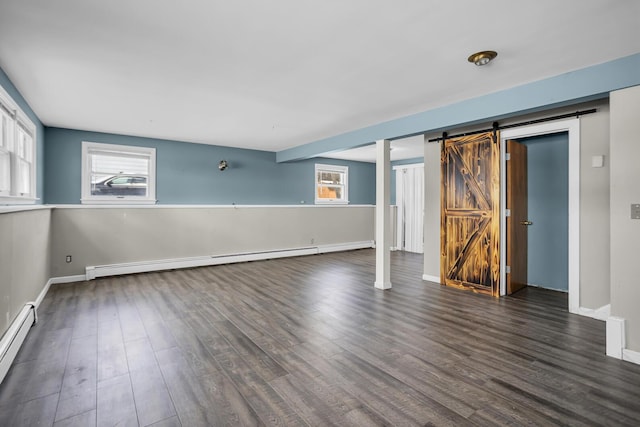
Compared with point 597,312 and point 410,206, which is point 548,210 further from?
point 410,206

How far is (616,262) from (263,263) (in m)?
5.33

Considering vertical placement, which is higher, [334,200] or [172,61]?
[172,61]

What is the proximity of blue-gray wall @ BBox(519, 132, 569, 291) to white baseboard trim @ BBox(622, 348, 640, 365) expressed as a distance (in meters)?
2.02

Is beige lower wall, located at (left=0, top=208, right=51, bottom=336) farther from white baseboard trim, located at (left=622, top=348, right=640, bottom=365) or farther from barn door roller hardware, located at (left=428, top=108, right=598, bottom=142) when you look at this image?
barn door roller hardware, located at (left=428, top=108, right=598, bottom=142)

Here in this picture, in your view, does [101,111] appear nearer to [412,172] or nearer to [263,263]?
[263,263]

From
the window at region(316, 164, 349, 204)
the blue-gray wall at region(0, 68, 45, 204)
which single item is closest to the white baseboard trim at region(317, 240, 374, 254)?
the window at region(316, 164, 349, 204)

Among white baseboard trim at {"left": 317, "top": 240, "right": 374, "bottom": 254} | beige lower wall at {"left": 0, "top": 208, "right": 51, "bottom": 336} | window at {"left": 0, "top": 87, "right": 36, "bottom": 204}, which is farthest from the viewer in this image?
white baseboard trim at {"left": 317, "top": 240, "right": 374, "bottom": 254}

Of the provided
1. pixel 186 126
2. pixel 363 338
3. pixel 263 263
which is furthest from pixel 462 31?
pixel 263 263

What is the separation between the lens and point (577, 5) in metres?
1.87

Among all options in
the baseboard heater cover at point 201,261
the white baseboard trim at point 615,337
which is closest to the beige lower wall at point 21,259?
the baseboard heater cover at point 201,261

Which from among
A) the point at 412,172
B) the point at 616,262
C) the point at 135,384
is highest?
the point at 412,172

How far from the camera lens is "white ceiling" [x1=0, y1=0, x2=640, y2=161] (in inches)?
76.2

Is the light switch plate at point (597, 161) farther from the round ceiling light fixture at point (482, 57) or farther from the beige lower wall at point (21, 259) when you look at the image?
the beige lower wall at point (21, 259)

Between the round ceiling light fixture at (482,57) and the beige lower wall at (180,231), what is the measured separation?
203 inches
